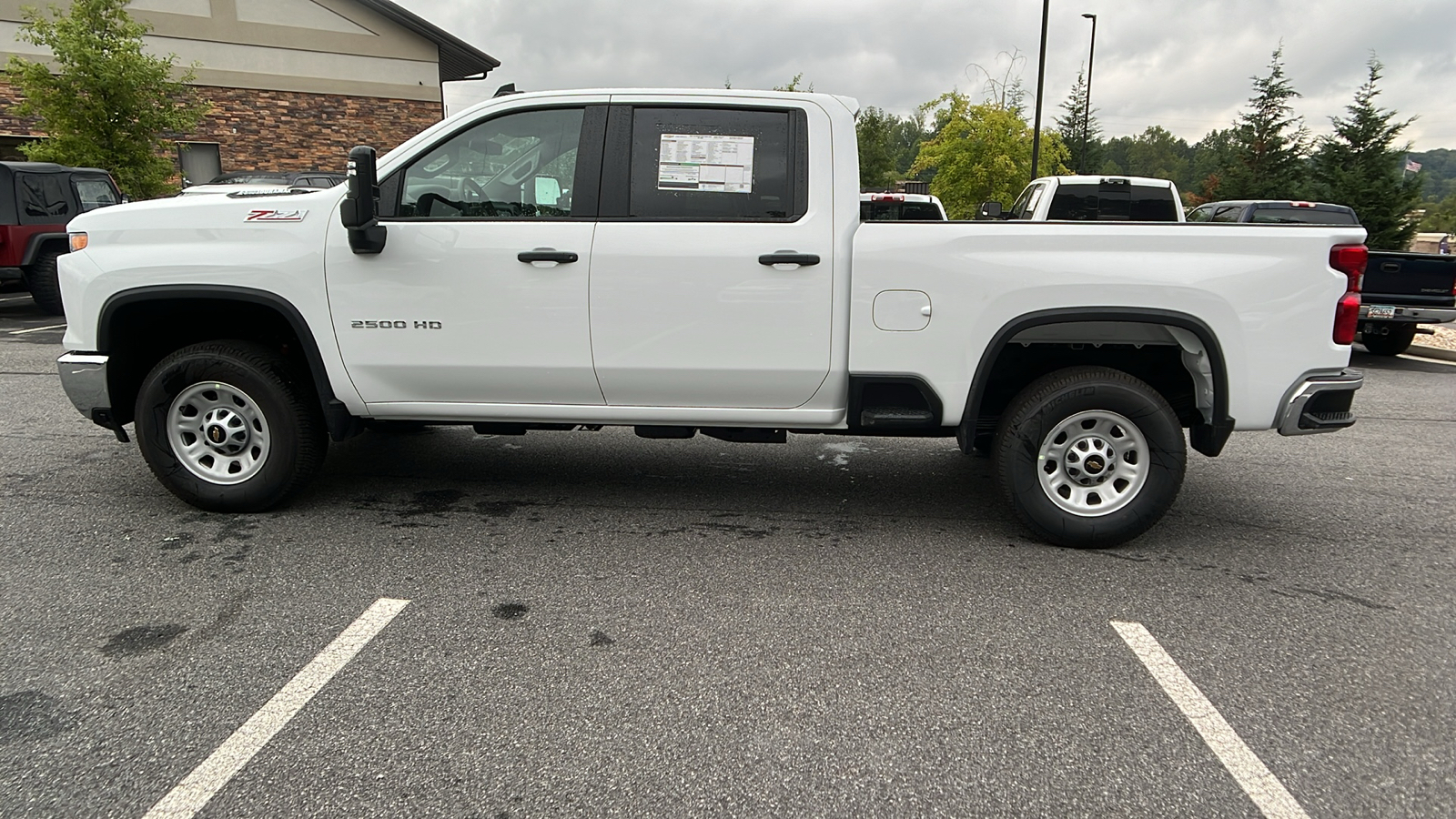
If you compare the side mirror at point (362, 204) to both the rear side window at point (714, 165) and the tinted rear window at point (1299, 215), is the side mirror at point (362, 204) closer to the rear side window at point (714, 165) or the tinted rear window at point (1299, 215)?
the rear side window at point (714, 165)

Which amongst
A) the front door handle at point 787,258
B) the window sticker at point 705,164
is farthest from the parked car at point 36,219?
the front door handle at point 787,258

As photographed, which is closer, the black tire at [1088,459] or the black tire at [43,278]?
the black tire at [1088,459]

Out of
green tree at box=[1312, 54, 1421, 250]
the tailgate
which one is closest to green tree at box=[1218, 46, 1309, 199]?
green tree at box=[1312, 54, 1421, 250]

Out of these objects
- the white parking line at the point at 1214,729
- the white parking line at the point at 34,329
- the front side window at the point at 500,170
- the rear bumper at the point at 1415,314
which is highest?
the front side window at the point at 500,170

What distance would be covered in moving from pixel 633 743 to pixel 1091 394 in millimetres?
2595

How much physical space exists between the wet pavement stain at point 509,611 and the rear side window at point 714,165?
179 cm

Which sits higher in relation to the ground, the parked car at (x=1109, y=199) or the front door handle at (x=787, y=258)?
the parked car at (x=1109, y=199)

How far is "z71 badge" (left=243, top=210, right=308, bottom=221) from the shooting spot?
14.0ft

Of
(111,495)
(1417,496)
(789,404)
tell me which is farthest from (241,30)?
(1417,496)

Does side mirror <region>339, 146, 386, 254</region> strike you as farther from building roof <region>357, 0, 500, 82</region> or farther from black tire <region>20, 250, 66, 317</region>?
building roof <region>357, 0, 500, 82</region>

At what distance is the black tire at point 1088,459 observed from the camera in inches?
162

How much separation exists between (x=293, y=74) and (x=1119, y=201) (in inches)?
860

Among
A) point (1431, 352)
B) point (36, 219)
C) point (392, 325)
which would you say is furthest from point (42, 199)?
point (1431, 352)

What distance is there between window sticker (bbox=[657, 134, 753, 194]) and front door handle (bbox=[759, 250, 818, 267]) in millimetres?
350
